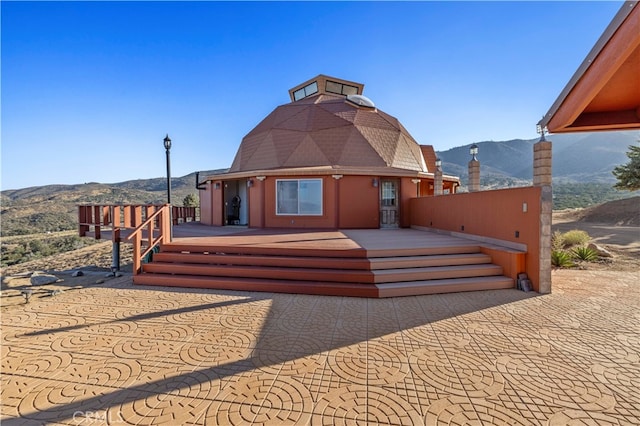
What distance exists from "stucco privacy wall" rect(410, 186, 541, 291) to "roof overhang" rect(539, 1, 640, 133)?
60.5 inches

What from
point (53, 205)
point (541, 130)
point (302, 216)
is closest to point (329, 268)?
point (541, 130)

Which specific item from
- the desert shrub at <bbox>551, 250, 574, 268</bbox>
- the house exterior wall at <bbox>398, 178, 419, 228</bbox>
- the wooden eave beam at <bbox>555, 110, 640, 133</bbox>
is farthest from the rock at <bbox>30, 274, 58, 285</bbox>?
the desert shrub at <bbox>551, 250, 574, 268</bbox>

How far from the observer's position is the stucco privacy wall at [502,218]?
5832mm

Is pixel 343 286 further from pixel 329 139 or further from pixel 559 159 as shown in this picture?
pixel 559 159

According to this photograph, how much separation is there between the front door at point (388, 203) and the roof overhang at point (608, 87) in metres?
7.31

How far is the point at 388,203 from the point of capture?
1229cm

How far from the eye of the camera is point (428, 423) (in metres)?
2.21

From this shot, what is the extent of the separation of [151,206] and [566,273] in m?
11.4

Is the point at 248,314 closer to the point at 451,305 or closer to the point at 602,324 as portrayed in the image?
the point at 451,305

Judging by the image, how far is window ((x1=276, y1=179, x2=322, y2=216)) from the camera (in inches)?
453

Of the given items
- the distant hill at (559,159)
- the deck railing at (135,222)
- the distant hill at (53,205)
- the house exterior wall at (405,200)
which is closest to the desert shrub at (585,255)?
the house exterior wall at (405,200)

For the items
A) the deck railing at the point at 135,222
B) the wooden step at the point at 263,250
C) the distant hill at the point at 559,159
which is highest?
the distant hill at the point at 559,159

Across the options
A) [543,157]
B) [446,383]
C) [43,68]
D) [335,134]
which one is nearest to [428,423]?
[446,383]

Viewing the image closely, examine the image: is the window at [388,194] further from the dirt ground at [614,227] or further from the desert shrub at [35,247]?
the desert shrub at [35,247]
